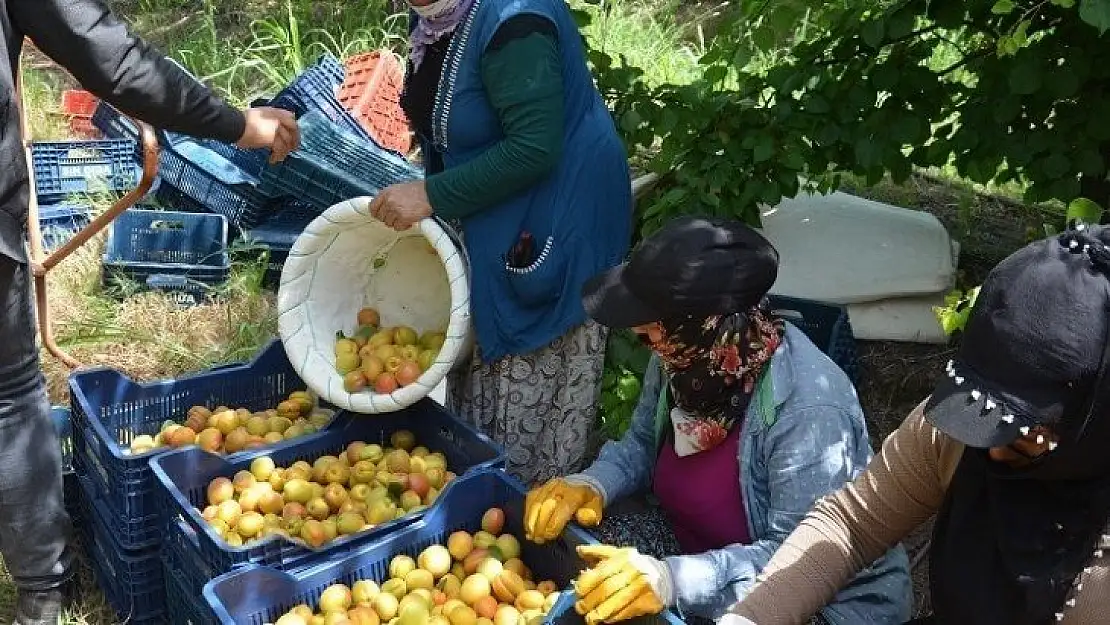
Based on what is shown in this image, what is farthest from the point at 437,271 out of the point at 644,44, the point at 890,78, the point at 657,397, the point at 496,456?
the point at 644,44

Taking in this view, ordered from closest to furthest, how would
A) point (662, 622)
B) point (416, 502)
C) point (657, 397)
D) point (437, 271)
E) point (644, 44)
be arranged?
point (662, 622) < point (657, 397) < point (416, 502) < point (437, 271) < point (644, 44)

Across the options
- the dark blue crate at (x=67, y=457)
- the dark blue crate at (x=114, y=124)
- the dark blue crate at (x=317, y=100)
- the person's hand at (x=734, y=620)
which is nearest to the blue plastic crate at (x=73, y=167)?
the dark blue crate at (x=114, y=124)

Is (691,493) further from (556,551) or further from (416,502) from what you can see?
(416,502)

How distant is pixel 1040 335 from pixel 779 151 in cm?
198

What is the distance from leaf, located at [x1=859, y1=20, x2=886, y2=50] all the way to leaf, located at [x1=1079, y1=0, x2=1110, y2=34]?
942mm

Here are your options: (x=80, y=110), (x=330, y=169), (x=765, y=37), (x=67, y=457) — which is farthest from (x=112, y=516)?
(x=80, y=110)

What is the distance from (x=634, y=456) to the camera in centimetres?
239

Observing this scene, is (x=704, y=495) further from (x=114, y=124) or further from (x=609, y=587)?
(x=114, y=124)

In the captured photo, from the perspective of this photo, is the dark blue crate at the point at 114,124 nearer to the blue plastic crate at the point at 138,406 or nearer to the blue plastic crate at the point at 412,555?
the blue plastic crate at the point at 138,406

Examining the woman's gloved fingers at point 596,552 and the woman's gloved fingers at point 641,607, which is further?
the woman's gloved fingers at point 596,552

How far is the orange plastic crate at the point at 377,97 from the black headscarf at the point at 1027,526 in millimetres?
3692

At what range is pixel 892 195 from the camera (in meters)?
4.88

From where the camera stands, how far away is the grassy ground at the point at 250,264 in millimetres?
3708

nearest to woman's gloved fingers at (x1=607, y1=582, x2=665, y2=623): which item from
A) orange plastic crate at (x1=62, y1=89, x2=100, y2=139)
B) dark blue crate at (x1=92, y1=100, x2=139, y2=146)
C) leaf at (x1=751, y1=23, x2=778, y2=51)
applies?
leaf at (x1=751, y1=23, x2=778, y2=51)
